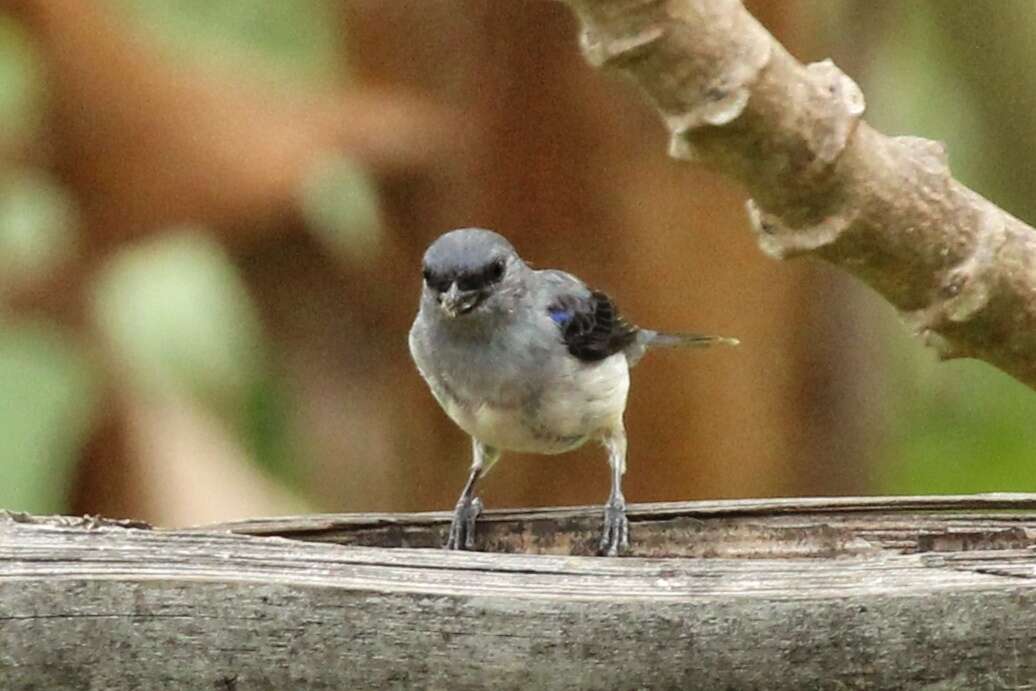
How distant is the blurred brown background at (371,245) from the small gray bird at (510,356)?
0.60m

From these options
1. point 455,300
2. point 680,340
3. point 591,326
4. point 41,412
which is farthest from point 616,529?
point 41,412

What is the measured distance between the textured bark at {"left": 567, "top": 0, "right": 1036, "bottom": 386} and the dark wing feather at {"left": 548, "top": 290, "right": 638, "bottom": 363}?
52.5 inches

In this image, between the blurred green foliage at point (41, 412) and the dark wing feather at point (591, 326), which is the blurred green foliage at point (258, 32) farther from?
the dark wing feather at point (591, 326)

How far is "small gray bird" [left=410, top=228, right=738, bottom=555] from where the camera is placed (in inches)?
114

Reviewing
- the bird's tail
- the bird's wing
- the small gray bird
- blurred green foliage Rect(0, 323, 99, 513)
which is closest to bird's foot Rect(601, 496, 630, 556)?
the small gray bird

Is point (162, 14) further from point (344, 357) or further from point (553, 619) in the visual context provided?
point (553, 619)

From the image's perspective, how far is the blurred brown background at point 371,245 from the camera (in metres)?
3.59

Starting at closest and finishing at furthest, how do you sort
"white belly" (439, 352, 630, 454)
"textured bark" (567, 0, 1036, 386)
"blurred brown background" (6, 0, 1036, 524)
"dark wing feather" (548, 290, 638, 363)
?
"textured bark" (567, 0, 1036, 386)
"white belly" (439, 352, 630, 454)
"dark wing feather" (548, 290, 638, 363)
"blurred brown background" (6, 0, 1036, 524)

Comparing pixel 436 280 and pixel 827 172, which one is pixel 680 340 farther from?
pixel 827 172

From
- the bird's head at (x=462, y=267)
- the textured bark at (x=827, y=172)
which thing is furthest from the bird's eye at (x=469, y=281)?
the textured bark at (x=827, y=172)

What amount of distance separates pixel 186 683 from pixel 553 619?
16.1 inches

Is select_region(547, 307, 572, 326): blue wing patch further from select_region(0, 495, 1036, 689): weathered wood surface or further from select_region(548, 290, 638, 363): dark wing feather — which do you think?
select_region(0, 495, 1036, 689): weathered wood surface

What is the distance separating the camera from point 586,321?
10.8 ft

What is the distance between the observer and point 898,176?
1.63 m
